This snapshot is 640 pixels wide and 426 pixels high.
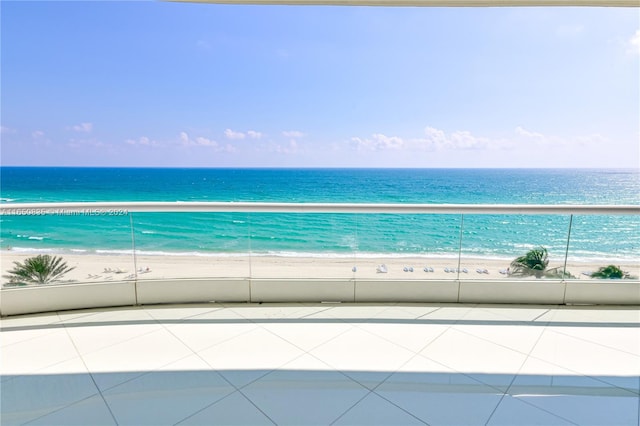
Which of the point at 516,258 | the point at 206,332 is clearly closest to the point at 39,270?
the point at 206,332

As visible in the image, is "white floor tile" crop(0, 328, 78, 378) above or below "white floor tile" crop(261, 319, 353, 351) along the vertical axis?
above

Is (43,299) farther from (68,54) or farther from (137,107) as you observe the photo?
(137,107)

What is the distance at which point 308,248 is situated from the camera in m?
2.86

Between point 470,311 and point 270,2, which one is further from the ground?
point 270,2

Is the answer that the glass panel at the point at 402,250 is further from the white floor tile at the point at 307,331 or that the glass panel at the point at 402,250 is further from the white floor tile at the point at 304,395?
the white floor tile at the point at 304,395

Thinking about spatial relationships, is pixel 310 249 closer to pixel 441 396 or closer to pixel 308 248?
pixel 308 248

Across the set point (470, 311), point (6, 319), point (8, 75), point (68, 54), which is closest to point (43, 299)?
point (6, 319)

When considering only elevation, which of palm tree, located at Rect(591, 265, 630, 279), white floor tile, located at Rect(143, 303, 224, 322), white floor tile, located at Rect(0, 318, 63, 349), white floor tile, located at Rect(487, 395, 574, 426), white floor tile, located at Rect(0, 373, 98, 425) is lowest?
white floor tile, located at Rect(143, 303, 224, 322)

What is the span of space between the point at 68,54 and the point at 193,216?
3092cm

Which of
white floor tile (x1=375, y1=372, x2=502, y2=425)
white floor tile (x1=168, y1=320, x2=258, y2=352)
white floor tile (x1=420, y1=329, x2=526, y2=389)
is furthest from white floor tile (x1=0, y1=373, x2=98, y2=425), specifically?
white floor tile (x1=420, y1=329, x2=526, y2=389)

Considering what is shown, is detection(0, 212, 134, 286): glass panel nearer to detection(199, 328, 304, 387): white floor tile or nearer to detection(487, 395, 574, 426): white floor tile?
detection(199, 328, 304, 387): white floor tile

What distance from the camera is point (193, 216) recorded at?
5043 mm

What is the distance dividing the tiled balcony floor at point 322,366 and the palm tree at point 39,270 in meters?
0.29

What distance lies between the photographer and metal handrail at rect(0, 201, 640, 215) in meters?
2.23
